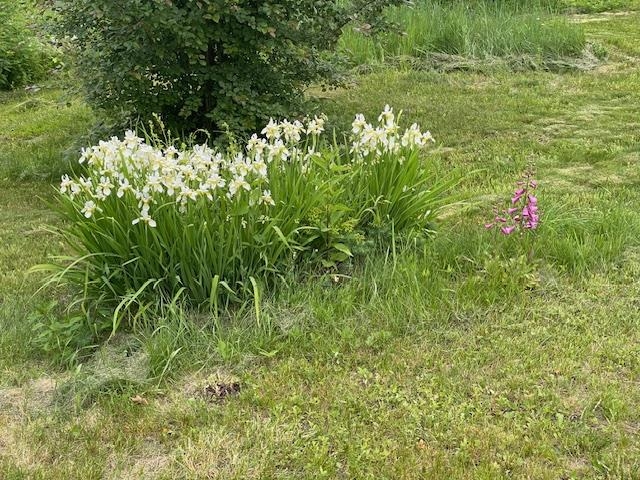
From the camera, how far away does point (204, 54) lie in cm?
509

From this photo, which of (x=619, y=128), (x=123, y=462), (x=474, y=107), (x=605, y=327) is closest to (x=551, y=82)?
(x=474, y=107)

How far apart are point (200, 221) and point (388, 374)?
3.38 feet

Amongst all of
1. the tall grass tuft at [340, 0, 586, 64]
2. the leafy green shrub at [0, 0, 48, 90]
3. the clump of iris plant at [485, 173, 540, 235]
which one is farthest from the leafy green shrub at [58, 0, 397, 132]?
the leafy green shrub at [0, 0, 48, 90]

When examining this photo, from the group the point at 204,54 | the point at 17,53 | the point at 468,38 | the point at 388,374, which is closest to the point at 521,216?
the point at 388,374

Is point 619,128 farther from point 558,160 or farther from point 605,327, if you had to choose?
point 605,327

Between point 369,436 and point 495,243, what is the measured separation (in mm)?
1428

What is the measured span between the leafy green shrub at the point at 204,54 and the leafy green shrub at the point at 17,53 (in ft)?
13.0

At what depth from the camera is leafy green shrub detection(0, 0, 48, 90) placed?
873cm

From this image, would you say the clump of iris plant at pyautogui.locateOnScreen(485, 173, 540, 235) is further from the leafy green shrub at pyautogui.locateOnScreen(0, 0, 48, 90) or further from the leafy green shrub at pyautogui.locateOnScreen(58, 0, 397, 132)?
Result: the leafy green shrub at pyautogui.locateOnScreen(0, 0, 48, 90)

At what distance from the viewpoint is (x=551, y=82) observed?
732 cm

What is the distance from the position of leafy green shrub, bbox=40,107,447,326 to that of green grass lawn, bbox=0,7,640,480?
0.57 feet

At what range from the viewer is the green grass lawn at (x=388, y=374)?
2.34 meters

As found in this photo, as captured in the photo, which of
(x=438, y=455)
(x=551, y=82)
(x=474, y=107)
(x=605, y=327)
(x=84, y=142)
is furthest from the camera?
(x=551, y=82)

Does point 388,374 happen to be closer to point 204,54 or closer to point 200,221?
point 200,221
